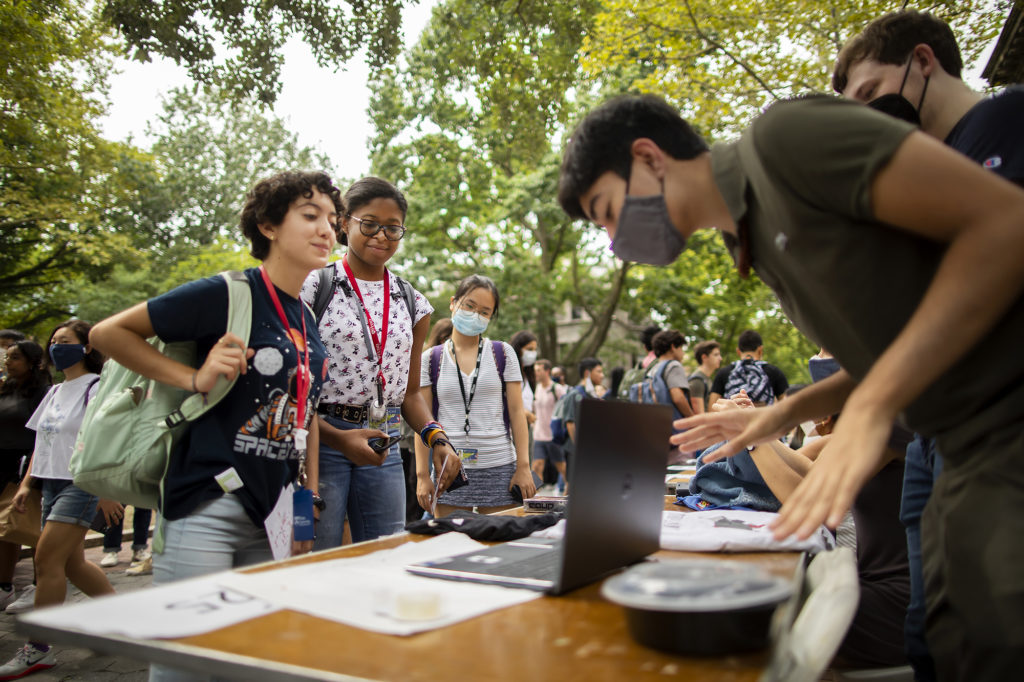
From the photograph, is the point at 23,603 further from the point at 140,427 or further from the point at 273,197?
the point at 273,197

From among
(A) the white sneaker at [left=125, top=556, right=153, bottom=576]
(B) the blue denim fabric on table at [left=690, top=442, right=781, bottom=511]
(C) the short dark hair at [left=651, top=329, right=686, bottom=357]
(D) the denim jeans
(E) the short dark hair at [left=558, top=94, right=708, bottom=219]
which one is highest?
(C) the short dark hair at [left=651, top=329, right=686, bottom=357]

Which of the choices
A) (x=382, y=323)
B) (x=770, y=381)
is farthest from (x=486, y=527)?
(x=770, y=381)

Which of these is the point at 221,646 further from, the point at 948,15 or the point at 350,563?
the point at 948,15

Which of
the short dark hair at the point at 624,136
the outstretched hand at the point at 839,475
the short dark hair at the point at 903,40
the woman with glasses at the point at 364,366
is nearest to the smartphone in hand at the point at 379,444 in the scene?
the woman with glasses at the point at 364,366

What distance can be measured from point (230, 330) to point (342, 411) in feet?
2.96

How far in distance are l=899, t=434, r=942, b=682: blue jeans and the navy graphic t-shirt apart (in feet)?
6.07

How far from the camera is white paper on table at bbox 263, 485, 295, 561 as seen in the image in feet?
7.22

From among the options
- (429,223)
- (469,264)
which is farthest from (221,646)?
(469,264)

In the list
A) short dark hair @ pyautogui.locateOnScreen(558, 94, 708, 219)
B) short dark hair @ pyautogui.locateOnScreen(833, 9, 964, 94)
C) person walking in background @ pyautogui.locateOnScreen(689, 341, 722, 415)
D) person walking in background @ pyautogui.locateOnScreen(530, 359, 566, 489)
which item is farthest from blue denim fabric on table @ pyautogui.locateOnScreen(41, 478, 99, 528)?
person walking in background @ pyautogui.locateOnScreen(530, 359, 566, 489)

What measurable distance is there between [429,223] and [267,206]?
16.8 meters

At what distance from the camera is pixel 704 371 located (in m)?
8.71

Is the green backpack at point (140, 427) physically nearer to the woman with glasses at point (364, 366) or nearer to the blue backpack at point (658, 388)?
the woman with glasses at point (364, 366)

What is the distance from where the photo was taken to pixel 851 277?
127cm

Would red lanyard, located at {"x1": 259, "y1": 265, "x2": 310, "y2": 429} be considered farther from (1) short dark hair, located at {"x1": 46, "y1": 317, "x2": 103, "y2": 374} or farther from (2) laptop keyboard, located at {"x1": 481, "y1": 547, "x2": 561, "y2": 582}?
(1) short dark hair, located at {"x1": 46, "y1": 317, "x2": 103, "y2": 374}
